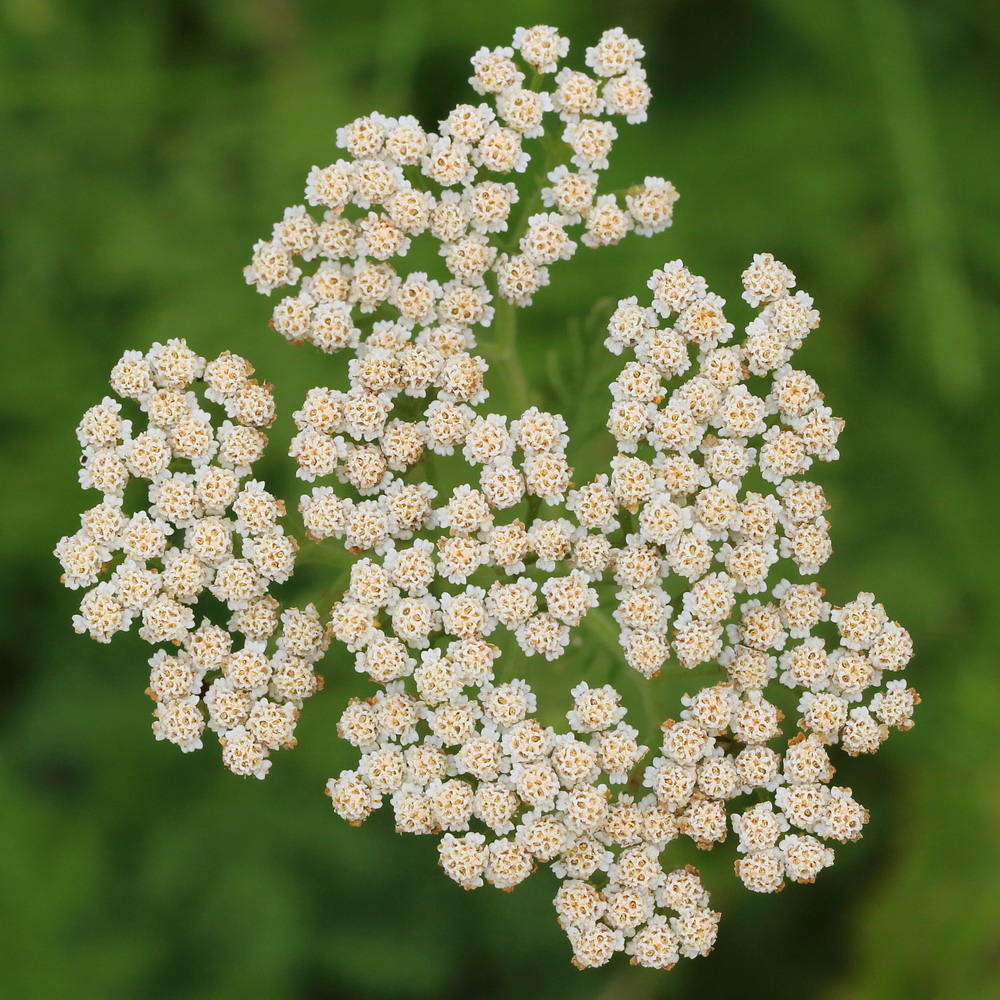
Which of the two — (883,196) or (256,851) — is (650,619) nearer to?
(256,851)

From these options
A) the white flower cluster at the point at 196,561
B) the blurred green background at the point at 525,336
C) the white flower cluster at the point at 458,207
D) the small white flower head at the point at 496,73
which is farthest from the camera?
the blurred green background at the point at 525,336

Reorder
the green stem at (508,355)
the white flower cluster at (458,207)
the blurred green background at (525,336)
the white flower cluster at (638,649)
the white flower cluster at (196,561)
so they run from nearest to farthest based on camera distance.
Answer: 1. the white flower cluster at (638,649)
2. the white flower cluster at (196,561)
3. the white flower cluster at (458,207)
4. the green stem at (508,355)
5. the blurred green background at (525,336)

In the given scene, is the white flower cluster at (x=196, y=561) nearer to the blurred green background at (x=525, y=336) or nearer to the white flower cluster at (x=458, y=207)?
the white flower cluster at (x=458, y=207)

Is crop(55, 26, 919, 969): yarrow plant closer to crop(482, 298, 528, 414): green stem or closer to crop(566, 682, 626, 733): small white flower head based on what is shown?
crop(566, 682, 626, 733): small white flower head

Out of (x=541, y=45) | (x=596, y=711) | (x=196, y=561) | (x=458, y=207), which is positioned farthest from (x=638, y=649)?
(x=541, y=45)

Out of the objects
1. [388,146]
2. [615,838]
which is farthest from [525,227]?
[615,838]

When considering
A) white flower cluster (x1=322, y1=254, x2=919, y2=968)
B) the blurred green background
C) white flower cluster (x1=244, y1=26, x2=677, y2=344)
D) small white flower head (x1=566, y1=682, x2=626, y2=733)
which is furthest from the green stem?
the blurred green background

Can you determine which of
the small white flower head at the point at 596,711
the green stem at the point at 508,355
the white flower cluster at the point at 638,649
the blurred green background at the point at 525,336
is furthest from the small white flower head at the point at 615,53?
the small white flower head at the point at 596,711

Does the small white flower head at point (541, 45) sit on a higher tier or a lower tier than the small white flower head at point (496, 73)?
higher
